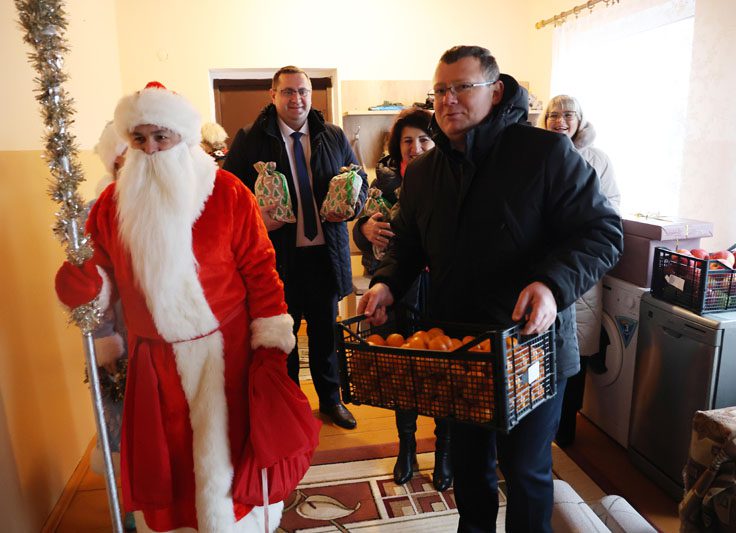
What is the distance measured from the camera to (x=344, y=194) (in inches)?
86.7

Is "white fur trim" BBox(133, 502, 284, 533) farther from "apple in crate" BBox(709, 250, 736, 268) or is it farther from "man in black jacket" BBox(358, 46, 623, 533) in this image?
"apple in crate" BBox(709, 250, 736, 268)

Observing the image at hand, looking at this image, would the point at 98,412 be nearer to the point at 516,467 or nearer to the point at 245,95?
the point at 516,467

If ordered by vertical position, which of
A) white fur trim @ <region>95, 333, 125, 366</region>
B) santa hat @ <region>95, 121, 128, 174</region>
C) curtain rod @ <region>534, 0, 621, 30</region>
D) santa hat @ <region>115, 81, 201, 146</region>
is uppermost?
curtain rod @ <region>534, 0, 621, 30</region>

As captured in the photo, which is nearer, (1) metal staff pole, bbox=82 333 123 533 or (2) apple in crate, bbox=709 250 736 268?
(1) metal staff pole, bbox=82 333 123 533

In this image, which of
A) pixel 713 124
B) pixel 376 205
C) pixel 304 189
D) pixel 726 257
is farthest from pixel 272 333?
pixel 713 124

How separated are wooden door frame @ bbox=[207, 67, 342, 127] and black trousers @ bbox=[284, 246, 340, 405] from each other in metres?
2.37

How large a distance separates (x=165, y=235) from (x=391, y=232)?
91cm

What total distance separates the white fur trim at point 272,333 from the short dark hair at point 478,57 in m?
0.84

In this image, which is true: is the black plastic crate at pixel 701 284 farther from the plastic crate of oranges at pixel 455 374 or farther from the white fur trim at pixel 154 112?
the white fur trim at pixel 154 112

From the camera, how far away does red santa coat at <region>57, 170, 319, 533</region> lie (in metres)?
1.42

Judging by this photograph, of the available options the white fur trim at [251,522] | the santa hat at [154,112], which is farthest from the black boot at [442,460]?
the santa hat at [154,112]

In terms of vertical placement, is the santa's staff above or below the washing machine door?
above

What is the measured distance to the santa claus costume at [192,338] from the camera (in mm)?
1396

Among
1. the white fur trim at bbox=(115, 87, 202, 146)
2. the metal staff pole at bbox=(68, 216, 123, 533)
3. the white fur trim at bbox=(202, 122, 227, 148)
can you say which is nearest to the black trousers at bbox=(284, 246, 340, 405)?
the white fur trim at bbox=(115, 87, 202, 146)
